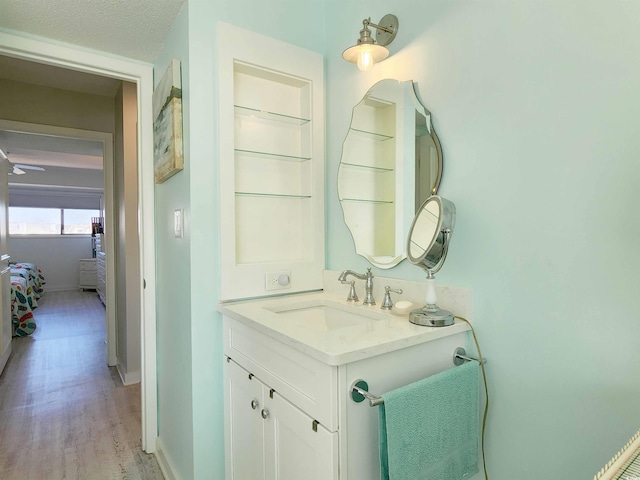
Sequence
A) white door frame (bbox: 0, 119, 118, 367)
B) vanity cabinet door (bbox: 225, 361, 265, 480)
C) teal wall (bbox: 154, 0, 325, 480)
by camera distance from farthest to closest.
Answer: white door frame (bbox: 0, 119, 118, 367) < teal wall (bbox: 154, 0, 325, 480) < vanity cabinet door (bbox: 225, 361, 265, 480)

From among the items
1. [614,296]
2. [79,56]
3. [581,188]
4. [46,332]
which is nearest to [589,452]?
[614,296]

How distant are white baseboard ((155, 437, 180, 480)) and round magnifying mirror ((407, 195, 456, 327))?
4.85 ft

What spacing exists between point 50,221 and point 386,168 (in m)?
8.89

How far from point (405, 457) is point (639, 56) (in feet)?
3.61

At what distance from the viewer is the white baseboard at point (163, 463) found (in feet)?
5.90

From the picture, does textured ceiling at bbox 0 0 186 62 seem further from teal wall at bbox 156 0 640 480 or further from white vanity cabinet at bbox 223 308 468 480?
white vanity cabinet at bbox 223 308 468 480

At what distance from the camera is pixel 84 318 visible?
5273 mm

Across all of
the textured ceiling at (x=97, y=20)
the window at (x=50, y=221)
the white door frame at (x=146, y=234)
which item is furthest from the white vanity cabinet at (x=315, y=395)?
the window at (x=50, y=221)

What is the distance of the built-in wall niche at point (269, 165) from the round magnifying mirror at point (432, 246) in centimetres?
69

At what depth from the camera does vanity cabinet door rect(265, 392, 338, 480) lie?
36.8 inches

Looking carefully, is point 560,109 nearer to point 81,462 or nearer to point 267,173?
point 267,173

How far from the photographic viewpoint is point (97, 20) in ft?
5.41

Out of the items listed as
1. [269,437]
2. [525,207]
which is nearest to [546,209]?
[525,207]

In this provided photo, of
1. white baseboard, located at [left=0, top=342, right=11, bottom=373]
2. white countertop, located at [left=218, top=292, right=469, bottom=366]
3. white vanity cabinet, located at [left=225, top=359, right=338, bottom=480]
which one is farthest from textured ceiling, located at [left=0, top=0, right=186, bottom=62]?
white baseboard, located at [left=0, top=342, right=11, bottom=373]
